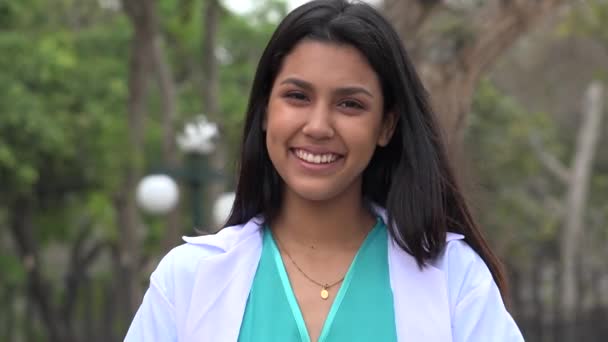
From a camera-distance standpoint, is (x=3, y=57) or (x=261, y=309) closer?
(x=261, y=309)

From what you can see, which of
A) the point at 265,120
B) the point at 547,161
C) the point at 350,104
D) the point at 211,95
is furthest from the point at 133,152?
the point at 547,161

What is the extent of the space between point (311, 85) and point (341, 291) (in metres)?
0.45

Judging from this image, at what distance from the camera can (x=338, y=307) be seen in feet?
9.04

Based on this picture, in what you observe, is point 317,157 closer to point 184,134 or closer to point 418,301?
point 418,301

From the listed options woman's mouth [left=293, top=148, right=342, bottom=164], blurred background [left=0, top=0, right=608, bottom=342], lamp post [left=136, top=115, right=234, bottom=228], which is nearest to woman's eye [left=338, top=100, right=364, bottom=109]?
woman's mouth [left=293, top=148, right=342, bottom=164]

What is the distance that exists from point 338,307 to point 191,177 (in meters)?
11.2

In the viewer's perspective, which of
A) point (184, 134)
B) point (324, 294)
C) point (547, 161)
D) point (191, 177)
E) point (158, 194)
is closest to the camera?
point (324, 294)

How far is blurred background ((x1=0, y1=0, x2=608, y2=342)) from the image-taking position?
12305 millimetres

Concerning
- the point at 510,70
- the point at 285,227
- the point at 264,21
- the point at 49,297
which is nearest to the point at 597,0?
the point at 264,21

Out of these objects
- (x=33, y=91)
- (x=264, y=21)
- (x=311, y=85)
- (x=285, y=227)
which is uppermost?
(x=264, y=21)

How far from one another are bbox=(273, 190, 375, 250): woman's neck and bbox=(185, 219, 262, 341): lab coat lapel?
0.13 meters

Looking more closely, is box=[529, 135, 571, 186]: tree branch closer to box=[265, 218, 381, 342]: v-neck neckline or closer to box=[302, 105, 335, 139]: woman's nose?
box=[265, 218, 381, 342]: v-neck neckline

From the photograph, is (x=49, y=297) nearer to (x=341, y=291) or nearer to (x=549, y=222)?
(x=549, y=222)

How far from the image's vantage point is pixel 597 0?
1822 cm
